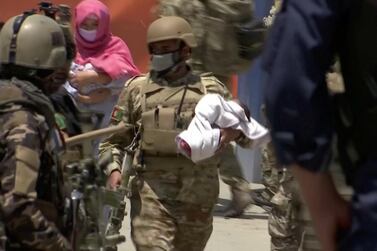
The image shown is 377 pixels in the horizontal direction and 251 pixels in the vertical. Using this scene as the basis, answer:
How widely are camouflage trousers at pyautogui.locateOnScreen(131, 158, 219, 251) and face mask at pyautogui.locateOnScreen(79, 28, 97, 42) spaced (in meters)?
2.51

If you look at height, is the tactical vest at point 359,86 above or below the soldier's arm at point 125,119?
above

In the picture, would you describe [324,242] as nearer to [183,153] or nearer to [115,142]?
[183,153]

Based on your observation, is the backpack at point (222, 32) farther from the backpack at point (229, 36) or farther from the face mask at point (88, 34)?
the face mask at point (88, 34)

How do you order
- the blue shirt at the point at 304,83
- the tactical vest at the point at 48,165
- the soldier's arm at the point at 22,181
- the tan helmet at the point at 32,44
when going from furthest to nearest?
the tan helmet at the point at 32,44 → the tactical vest at the point at 48,165 → the soldier's arm at the point at 22,181 → the blue shirt at the point at 304,83

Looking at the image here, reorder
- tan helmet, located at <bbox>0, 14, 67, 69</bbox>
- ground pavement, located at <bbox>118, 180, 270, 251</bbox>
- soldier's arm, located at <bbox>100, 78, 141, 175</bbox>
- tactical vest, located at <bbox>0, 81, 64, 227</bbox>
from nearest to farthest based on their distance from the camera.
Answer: tactical vest, located at <bbox>0, 81, 64, 227</bbox> → tan helmet, located at <bbox>0, 14, 67, 69</bbox> → soldier's arm, located at <bbox>100, 78, 141, 175</bbox> → ground pavement, located at <bbox>118, 180, 270, 251</bbox>

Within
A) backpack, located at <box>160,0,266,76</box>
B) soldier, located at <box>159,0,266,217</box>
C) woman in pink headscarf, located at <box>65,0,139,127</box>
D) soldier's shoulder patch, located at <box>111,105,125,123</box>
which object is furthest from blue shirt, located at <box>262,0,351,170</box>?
woman in pink headscarf, located at <box>65,0,139,127</box>

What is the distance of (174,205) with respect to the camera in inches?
195

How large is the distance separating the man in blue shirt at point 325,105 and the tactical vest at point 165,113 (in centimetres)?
288

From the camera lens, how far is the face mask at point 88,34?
7340mm

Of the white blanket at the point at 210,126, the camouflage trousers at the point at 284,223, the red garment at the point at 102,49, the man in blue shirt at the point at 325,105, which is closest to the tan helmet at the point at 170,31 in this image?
the white blanket at the point at 210,126

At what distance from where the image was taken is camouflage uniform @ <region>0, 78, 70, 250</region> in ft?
10.5

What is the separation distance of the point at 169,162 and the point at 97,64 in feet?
7.54

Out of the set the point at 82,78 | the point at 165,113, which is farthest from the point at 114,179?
the point at 82,78

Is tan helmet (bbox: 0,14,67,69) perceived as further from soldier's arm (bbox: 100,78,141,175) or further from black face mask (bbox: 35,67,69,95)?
soldier's arm (bbox: 100,78,141,175)
